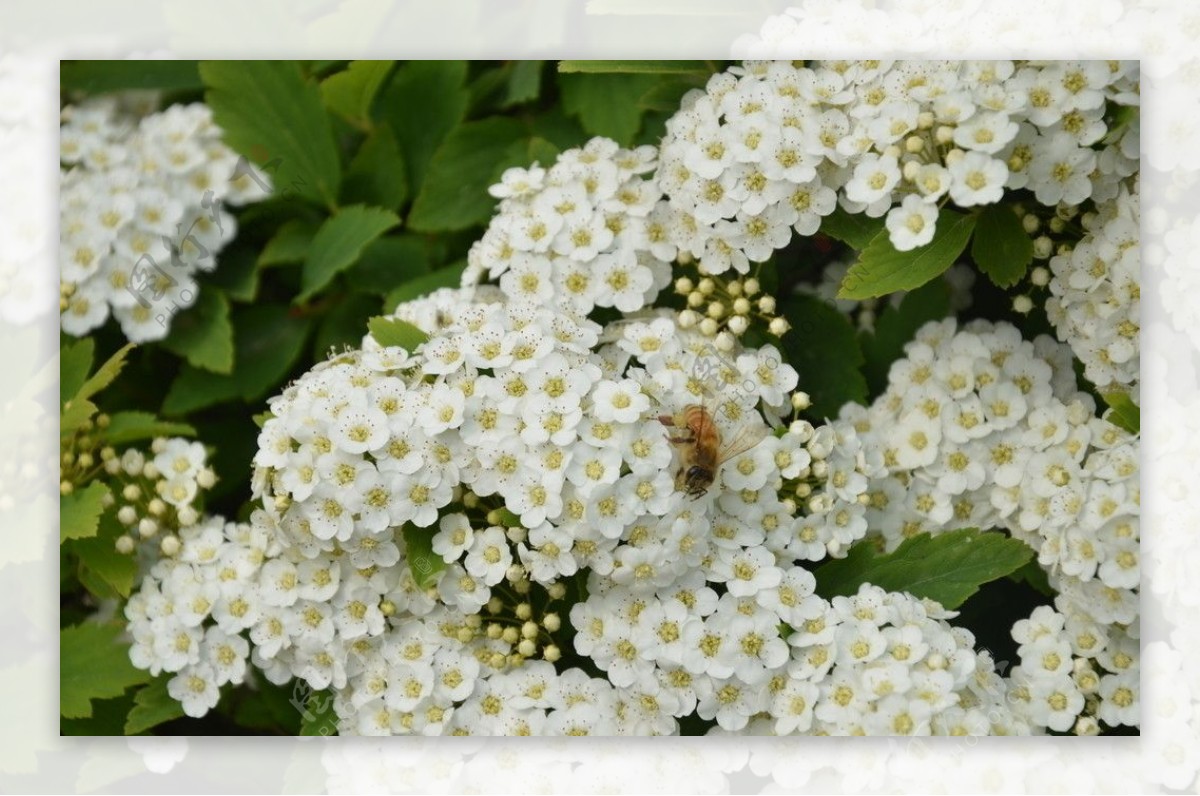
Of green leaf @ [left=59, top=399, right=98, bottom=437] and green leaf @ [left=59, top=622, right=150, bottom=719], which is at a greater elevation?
green leaf @ [left=59, top=399, right=98, bottom=437]

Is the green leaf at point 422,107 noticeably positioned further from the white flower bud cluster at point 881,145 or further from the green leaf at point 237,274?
the white flower bud cluster at point 881,145

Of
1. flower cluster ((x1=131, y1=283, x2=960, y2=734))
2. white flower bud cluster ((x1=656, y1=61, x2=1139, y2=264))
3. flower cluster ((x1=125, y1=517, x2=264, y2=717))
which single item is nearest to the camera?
flower cluster ((x1=131, y1=283, x2=960, y2=734))

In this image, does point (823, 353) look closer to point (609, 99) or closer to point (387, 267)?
point (609, 99)

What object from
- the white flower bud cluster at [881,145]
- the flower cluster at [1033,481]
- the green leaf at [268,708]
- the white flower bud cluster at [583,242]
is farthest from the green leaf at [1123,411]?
the green leaf at [268,708]

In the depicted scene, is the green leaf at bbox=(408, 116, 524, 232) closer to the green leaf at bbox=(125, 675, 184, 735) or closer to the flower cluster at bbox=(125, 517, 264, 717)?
the flower cluster at bbox=(125, 517, 264, 717)

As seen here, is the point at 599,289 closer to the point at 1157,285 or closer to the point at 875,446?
the point at 875,446

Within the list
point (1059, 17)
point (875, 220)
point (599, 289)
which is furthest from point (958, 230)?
point (599, 289)

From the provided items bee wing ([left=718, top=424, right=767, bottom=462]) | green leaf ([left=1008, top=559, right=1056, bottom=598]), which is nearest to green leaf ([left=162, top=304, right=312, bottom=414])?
bee wing ([left=718, top=424, right=767, bottom=462])
